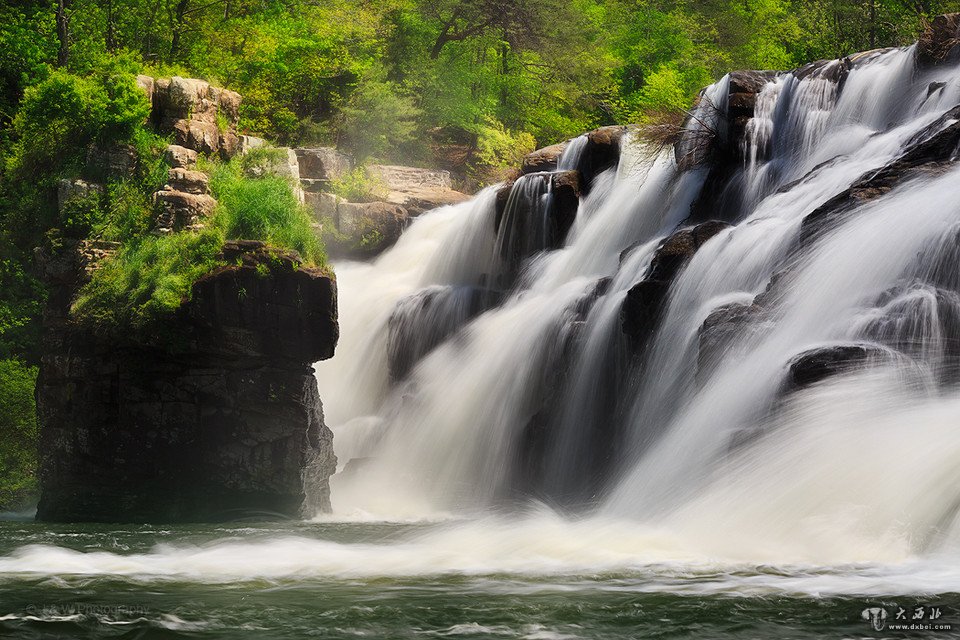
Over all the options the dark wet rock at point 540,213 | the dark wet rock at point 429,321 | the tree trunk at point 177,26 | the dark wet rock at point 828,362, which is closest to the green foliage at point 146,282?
the dark wet rock at point 429,321

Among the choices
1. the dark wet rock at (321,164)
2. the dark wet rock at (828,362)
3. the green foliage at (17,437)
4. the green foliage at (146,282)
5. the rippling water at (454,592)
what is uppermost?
the dark wet rock at (321,164)

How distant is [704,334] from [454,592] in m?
5.94

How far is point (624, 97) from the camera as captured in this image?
36750 millimetres

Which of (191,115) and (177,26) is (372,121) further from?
(191,115)

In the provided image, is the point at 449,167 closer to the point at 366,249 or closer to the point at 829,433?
→ the point at 366,249

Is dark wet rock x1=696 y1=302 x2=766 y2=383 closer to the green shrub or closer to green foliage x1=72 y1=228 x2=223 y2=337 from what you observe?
green foliage x1=72 y1=228 x2=223 y2=337

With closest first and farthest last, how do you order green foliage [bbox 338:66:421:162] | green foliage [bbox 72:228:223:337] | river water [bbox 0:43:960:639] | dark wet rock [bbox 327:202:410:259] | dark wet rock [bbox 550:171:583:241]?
1. river water [bbox 0:43:960:639]
2. green foliage [bbox 72:228:223:337]
3. dark wet rock [bbox 550:171:583:241]
4. dark wet rock [bbox 327:202:410:259]
5. green foliage [bbox 338:66:421:162]

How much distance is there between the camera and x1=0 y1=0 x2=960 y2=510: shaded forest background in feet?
56.2

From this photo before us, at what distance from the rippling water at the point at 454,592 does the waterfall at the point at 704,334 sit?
1.16 metres

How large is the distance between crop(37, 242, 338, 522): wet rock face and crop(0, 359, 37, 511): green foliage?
4.46 metres

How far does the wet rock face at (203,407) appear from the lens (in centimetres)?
1485

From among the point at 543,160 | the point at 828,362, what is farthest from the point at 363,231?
the point at 828,362

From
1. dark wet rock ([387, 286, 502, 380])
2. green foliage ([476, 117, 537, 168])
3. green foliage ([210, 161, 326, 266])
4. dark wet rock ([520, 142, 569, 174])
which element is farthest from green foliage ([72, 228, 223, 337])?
green foliage ([476, 117, 537, 168])

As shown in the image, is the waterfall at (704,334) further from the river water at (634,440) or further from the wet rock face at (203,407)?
the wet rock face at (203,407)
